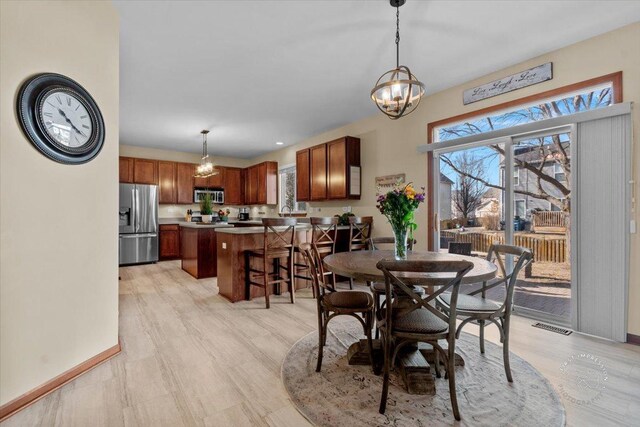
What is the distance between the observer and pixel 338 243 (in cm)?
468

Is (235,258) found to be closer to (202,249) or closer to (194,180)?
(202,249)

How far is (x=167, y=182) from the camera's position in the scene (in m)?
7.01

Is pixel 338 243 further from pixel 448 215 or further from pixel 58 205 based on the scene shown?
pixel 58 205

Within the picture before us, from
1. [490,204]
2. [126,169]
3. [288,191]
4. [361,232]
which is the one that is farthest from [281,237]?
[126,169]

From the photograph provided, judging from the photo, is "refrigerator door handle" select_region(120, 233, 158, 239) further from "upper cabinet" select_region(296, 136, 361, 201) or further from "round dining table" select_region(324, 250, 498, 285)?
"round dining table" select_region(324, 250, 498, 285)

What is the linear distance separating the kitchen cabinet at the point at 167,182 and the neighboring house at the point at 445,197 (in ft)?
19.9

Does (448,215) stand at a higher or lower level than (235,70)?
lower

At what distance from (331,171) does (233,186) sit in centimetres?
383

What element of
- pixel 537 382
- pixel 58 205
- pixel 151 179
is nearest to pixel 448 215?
pixel 537 382

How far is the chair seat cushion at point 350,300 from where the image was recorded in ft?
6.67

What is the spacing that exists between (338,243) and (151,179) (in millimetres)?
4868

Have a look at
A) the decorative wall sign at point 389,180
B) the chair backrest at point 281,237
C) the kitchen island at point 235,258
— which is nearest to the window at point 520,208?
the decorative wall sign at point 389,180

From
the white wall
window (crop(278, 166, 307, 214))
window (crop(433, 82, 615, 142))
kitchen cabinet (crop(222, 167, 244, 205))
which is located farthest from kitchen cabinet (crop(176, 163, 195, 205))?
window (crop(433, 82, 615, 142))

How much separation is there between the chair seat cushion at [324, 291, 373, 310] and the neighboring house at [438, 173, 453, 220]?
2.27 metres
